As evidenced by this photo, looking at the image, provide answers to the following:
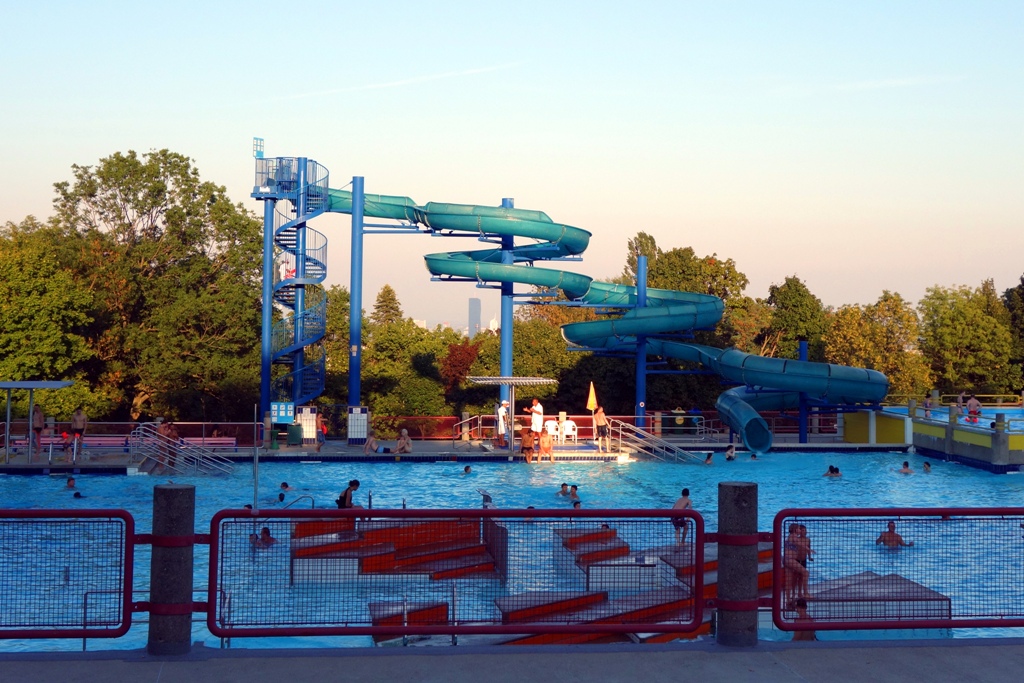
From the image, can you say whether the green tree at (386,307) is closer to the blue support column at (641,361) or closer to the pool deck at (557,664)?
the blue support column at (641,361)

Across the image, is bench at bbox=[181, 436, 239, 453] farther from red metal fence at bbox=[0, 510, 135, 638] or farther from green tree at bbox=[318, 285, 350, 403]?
red metal fence at bbox=[0, 510, 135, 638]

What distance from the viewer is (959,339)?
60.1 m

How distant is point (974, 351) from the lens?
60188mm

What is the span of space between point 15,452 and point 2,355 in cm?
1106

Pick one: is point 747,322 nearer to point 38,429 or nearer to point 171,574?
point 38,429

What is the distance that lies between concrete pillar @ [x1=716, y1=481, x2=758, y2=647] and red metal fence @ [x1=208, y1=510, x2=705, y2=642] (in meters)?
0.19


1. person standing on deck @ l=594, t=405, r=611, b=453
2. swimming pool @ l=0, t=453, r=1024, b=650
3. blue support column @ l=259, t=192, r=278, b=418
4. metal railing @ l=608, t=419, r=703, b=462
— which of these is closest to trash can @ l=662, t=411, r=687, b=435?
metal railing @ l=608, t=419, r=703, b=462

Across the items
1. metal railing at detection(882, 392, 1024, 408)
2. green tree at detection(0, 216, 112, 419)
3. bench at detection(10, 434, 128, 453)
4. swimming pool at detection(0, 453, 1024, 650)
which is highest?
green tree at detection(0, 216, 112, 419)

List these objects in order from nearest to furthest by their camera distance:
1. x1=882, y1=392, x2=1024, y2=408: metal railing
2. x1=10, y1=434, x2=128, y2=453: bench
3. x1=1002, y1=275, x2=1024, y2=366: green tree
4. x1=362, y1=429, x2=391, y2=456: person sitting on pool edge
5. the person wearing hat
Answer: x1=10, y1=434, x2=128, y2=453: bench → x1=362, y1=429, x2=391, y2=456: person sitting on pool edge → the person wearing hat → x1=882, y1=392, x2=1024, y2=408: metal railing → x1=1002, y1=275, x2=1024, y2=366: green tree

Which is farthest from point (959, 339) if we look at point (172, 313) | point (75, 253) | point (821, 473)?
point (75, 253)

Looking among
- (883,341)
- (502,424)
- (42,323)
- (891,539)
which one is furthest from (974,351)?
(891,539)

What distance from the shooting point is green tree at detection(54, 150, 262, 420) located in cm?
4369

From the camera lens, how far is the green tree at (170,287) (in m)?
43.7

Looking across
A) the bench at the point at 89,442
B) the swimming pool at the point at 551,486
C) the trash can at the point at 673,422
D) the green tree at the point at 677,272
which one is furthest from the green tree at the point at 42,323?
the green tree at the point at 677,272
